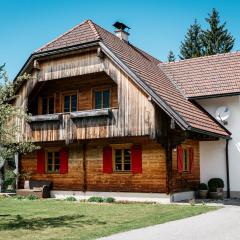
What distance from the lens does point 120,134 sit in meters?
17.9

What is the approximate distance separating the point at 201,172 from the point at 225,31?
27.6m

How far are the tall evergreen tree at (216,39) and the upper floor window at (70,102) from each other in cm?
2573

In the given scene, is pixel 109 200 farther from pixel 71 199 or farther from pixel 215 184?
pixel 215 184

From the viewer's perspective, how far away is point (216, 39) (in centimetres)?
4434

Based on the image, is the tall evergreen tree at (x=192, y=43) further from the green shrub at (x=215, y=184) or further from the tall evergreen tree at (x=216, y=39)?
the green shrub at (x=215, y=184)

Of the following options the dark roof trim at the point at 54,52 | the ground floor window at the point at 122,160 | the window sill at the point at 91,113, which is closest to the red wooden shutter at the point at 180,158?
the ground floor window at the point at 122,160

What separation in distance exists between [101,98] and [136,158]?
136 inches

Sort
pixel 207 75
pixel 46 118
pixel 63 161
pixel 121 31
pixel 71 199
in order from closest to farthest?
pixel 71 199
pixel 46 118
pixel 63 161
pixel 207 75
pixel 121 31

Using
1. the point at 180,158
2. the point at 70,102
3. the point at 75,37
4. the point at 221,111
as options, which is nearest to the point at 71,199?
the point at 70,102

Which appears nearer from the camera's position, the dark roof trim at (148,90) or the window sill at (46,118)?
the dark roof trim at (148,90)

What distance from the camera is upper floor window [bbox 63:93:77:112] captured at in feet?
69.1

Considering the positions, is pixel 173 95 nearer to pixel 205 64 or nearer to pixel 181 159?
pixel 181 159

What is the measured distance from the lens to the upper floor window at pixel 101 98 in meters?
20.0

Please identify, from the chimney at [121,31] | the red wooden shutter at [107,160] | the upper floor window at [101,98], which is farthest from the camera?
the chimney at [121,31]
